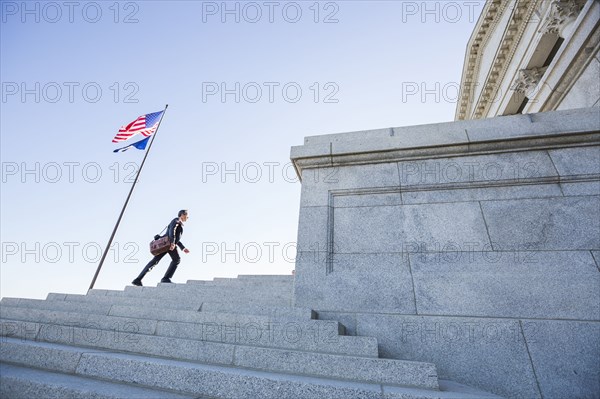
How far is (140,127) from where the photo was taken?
13.4 m

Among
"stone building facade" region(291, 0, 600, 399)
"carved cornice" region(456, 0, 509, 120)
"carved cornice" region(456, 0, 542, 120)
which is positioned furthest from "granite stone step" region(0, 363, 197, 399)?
"carved cornice" region(456, 0, 509, 120)

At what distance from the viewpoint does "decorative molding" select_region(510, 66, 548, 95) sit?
496 inches

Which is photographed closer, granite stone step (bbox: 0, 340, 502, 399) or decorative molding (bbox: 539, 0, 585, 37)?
granite stone step (bbox: 0, 340, 502, 399)

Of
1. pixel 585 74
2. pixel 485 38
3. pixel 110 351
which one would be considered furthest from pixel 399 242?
pixel 485 38

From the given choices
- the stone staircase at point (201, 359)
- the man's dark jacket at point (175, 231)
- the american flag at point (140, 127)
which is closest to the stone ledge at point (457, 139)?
the stone staircase at point (201, 359)

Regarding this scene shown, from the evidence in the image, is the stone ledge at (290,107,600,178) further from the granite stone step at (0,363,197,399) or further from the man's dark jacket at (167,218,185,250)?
the man's dark jacket at (167,218,185,250)

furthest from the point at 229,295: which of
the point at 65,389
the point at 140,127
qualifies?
the point at 140,127

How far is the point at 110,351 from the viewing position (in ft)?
11.1

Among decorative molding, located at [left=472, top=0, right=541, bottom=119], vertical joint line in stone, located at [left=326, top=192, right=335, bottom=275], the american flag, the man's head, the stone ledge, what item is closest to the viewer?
vertical joint line in stone, located at [left=326, top=192, right=335, bottom=275]

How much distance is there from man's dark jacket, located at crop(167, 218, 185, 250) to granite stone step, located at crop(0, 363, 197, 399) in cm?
598

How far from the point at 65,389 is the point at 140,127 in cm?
1345

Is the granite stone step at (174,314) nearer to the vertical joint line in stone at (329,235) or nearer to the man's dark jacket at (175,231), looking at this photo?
the vertical joint line in stone at (329,235)

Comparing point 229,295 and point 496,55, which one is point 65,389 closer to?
point 229,295

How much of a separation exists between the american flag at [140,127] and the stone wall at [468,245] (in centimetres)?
1055
